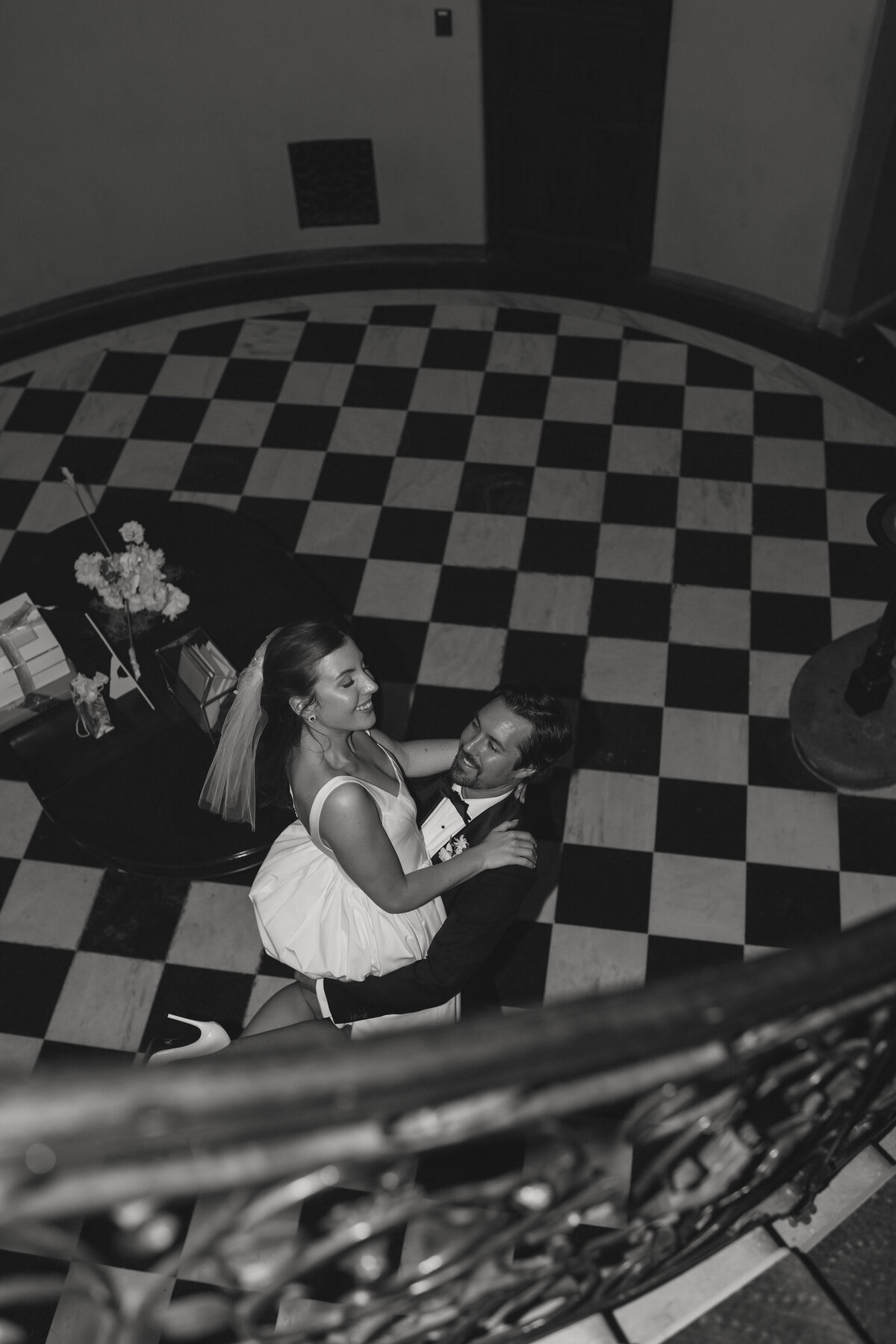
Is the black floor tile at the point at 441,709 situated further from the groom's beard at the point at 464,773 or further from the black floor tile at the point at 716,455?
the black floor tile at the point at 716,455

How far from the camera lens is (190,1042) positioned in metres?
3.81

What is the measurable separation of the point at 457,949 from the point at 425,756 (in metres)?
0.70

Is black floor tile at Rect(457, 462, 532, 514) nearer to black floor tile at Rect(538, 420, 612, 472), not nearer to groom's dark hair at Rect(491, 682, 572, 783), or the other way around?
black floor tile at Rect(538, 420, 612, 472)

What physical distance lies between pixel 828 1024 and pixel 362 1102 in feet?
1.89

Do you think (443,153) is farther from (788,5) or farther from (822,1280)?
(822,1280)

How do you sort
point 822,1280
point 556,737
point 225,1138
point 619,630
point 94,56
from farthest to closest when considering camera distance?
point 94,56 < point 619,630 < point 556,737 < point 822,1280 < point 225,1138

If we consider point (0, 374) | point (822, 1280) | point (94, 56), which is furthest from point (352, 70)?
point (822, 1280)

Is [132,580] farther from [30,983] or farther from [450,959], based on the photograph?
[450,959]

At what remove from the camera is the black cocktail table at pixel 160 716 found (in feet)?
12.7

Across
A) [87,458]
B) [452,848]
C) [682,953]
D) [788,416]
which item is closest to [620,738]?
[682,953]

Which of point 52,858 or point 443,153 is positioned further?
point 443,153

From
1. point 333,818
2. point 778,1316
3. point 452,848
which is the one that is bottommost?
point 452,848

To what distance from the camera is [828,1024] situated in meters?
1.34

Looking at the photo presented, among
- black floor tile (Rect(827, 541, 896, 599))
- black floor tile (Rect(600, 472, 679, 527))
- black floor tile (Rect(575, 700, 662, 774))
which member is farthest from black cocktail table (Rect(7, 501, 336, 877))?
black floor tile (Rect(827, 541, 896, 599))
